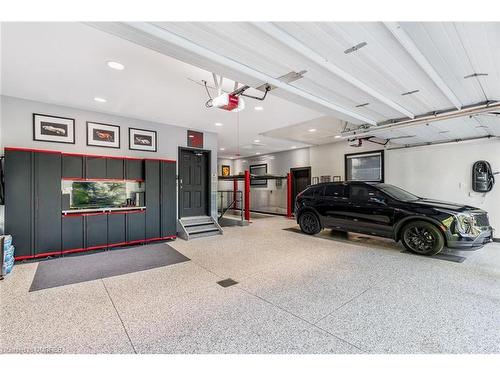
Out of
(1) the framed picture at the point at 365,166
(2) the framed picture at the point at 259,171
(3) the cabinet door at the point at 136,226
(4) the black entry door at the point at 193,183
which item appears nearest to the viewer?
(3) the cabinet door at the point at 136,226

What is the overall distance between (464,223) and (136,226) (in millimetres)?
6169

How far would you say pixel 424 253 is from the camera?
158 inches

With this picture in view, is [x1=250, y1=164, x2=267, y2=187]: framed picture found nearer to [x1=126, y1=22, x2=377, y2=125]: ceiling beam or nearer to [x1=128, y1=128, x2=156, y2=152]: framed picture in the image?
[x1=128, y1=128, x2=156, y2=152]: framed picture

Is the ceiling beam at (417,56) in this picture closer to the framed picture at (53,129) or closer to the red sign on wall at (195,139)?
the red sign on wall at (195,139)

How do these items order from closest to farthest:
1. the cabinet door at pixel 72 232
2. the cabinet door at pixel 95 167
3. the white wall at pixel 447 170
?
the cabinet door at pixel 72 232 → the cabinet door at pixel 95 167 → the white wall at pixel 447 170

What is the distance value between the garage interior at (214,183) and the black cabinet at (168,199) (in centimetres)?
4

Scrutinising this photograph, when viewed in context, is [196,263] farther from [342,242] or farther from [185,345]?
[342,242]

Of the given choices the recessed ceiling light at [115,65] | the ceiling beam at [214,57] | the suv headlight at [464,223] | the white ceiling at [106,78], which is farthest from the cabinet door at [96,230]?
the suv headlight at [464,223]

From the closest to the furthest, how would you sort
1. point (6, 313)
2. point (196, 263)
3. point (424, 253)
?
point (6, 313) → point (196, 263) → point (424, 253)

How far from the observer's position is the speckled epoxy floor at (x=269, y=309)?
1721 millimetres

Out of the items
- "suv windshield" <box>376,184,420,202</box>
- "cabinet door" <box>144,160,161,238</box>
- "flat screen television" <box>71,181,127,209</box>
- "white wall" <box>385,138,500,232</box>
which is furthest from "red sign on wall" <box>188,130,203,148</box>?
"white wall" <box>385,138,500,232</box>

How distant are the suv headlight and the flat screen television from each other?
645 centimetres
